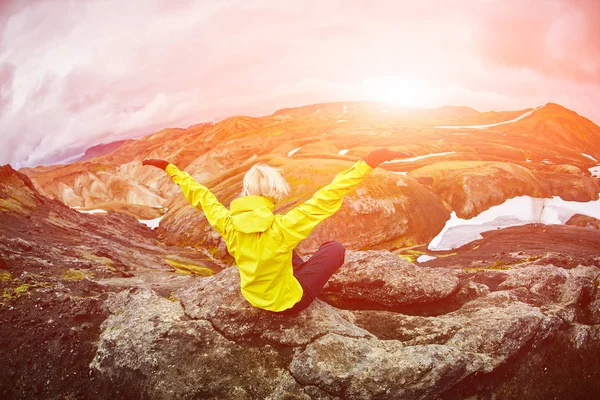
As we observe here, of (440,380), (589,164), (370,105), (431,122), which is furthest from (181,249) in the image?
(370,105)

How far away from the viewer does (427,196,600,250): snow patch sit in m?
21.2

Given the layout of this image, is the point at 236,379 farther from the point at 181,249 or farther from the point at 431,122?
the point at 431,122

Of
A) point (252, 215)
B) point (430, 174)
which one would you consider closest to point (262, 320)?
point (252, 215)

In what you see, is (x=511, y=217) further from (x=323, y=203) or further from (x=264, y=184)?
(x=264, y=184)

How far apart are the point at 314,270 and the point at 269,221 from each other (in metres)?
2.15

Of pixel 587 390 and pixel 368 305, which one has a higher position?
pixel 368 305

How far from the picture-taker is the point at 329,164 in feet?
105

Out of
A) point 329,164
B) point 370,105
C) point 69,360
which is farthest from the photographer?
point 370,105

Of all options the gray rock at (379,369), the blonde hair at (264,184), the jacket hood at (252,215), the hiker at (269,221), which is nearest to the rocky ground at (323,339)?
the gray rock at (379,369)

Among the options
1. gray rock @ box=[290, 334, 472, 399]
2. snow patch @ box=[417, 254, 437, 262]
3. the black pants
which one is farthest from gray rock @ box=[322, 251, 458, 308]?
snow patch @ box=[417, 254, 437, 262]

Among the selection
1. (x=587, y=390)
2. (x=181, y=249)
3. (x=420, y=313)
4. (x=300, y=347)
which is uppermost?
(x=300, y=347)

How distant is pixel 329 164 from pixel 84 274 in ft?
79.1

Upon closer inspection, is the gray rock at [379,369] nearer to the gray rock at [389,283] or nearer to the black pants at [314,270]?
the black pants at [314,270]

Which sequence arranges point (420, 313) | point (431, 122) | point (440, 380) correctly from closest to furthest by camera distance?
point (440, 380) < point (420, 313) < point (431, 122)
